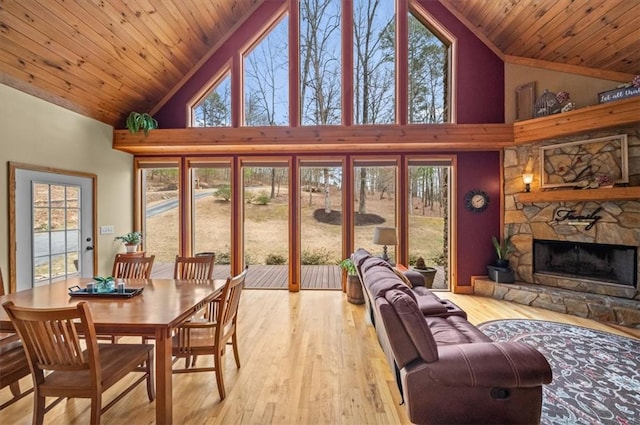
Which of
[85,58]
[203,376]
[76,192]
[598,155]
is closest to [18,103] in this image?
[85,58]

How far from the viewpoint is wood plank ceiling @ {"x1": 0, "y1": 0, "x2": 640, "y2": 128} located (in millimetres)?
3100

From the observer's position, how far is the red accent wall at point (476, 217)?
4957 mm

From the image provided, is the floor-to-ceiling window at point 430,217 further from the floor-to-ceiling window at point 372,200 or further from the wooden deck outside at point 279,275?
the wooden deck outside at point 279,275

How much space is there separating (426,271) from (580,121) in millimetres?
3011

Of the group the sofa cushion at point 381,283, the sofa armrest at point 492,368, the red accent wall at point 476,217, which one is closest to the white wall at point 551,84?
the red accent wall at point 476,217

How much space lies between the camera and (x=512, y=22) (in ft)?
14.1

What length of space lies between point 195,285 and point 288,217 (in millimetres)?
2709

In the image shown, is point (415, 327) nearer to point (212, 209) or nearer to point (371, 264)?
point (371, 264)

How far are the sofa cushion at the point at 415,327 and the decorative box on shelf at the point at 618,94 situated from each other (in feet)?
14.1

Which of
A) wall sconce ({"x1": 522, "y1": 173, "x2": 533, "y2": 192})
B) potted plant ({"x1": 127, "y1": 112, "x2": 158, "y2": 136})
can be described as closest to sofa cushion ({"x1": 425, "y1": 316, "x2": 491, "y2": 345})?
wall sconce ({"x1": 522, "y1": 173, "x2": 533, "y2": 192})

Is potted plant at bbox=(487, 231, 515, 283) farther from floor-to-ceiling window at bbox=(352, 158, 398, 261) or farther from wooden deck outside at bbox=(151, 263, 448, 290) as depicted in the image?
floor-to-ceiling window at bbox=(352, 158, 398, 261)

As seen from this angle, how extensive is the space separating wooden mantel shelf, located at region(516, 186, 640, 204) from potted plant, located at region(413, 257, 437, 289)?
1.86 meters

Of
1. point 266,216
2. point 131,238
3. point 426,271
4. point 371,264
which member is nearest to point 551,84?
point 426,271

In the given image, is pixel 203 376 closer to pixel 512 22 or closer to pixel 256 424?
pixel 256 424
